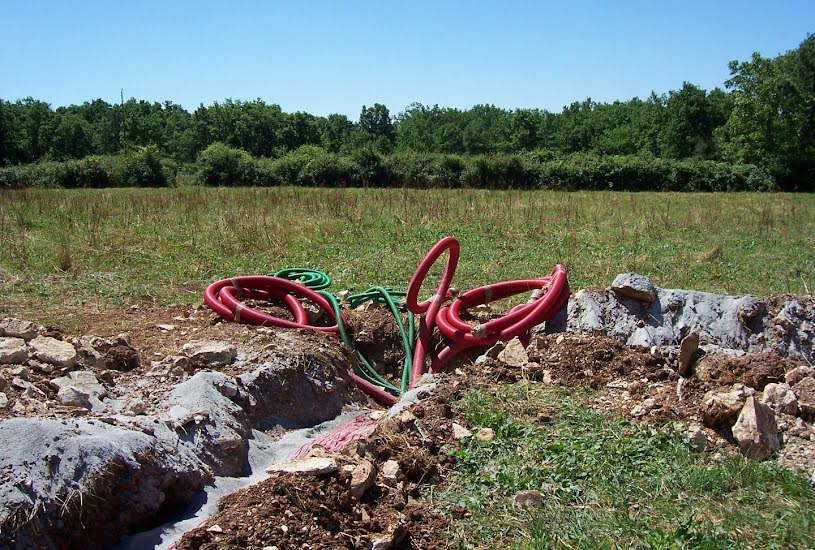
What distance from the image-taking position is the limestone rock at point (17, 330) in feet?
16.9

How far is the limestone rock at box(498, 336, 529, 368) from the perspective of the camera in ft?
17.5

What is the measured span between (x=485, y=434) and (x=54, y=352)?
117 inches

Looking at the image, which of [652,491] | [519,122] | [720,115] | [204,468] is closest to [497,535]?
[652,491]

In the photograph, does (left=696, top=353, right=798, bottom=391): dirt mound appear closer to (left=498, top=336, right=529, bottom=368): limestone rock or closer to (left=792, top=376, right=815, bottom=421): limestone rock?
(left=792, top=376, right=815, bottom=421): limestone rock

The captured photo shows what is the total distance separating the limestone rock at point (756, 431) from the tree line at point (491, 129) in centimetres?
2533

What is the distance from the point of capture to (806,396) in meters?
4.35

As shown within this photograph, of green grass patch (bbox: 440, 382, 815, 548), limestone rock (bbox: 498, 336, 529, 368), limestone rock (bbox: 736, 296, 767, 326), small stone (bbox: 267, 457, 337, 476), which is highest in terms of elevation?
limestone rock (bbox: 736, 296, 767, 326)

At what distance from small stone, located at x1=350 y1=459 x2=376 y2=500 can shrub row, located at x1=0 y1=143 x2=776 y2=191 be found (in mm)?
21838

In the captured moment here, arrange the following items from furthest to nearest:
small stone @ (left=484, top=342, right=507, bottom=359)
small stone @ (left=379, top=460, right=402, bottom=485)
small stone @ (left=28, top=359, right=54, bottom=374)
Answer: small stone @ (left=484, top=342, right=507, bottom=359), small stone @ (left=28, top=359, right=54, bottom=374), small stone @ (left=379, top=460, right=402, bottom=485)

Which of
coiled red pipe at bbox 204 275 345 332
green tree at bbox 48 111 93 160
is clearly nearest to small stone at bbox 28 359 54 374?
coiled red pipe at bbox 204 275 345 332

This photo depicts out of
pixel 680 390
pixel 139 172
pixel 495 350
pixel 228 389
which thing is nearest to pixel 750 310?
pixel 680 390

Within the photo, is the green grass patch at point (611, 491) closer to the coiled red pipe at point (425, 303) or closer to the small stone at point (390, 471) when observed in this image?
the small stone at point (390, 471)

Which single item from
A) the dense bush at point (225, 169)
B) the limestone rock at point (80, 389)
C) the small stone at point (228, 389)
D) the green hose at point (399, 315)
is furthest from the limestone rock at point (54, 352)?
the dense bush at point (225, 169)

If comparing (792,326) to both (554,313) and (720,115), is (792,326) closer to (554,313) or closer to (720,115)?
(554,313)
